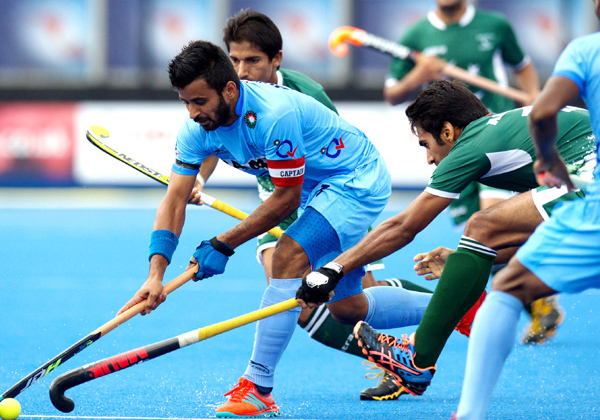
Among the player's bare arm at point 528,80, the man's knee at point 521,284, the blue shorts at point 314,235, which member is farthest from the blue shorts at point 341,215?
the player's bare arm at point 528,80

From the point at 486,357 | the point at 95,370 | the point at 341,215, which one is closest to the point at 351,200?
the point at 341,215

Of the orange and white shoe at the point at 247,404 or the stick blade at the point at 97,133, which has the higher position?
the stick blade at the point at 97,133

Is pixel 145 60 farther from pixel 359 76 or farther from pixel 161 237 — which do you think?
pixel 161 237

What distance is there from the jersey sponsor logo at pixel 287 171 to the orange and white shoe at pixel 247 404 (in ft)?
2.48

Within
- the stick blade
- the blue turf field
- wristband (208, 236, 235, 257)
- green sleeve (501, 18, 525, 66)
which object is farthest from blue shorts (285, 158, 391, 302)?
green sleeve (501, 18, 525, 66)

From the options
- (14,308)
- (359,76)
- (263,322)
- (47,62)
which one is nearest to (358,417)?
(263,322)

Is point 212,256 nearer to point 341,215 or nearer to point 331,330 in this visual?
point 341,215

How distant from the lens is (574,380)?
174 inches

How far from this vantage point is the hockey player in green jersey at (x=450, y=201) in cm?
364

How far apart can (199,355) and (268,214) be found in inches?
59.4

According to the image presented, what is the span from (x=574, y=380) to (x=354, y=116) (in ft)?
28.7

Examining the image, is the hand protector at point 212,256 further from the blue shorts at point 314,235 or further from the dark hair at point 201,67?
the dark hair at point 201,67

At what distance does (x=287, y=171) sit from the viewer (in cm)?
366

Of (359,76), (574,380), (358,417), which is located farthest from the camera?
(359,76)
